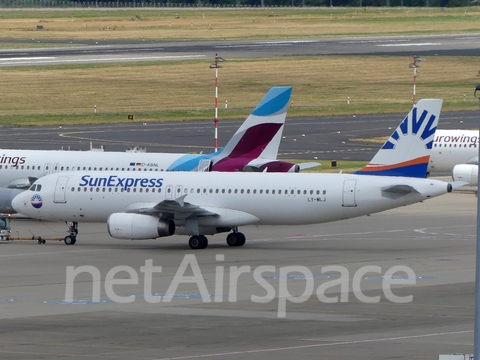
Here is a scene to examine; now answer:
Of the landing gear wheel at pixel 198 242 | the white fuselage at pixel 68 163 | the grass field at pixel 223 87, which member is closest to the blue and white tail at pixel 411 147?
the landing gear wheel at pixel 198 242

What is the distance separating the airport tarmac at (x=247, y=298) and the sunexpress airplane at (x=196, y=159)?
3467mm

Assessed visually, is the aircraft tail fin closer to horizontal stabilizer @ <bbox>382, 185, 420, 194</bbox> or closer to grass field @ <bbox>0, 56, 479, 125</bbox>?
horizontal stabilizer @ <bbox>382, 185, 420, 194</bbox>

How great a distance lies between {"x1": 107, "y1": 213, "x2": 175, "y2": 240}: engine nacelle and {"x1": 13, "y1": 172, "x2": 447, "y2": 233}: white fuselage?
1.29 meters

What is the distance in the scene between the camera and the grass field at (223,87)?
114438 mm

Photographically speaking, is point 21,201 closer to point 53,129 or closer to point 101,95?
point 53,129

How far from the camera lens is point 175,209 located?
4675 centimetres

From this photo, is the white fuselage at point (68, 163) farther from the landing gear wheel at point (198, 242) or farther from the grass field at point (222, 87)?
the grass field at point (222, 87)

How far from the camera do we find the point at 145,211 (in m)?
47.1

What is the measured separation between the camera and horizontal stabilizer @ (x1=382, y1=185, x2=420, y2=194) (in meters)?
45.3

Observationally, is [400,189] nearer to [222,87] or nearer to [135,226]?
[135,226]

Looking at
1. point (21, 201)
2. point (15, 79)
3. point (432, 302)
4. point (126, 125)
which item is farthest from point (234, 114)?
point (432, 302)

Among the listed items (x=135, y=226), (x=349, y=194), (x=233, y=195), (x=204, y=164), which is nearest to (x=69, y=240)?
(x=135, y=226)

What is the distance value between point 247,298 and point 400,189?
12.8m

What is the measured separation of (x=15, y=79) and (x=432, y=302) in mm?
99787
